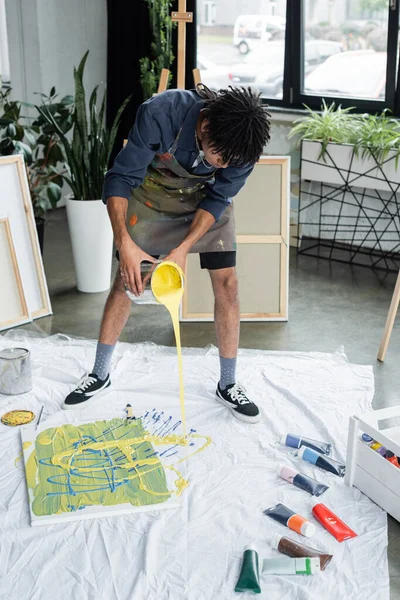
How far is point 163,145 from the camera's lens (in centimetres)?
231

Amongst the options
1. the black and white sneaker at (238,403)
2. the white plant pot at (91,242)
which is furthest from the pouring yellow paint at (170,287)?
the white plant pot at (91,242)

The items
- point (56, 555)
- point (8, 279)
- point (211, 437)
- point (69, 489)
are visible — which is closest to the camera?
point (56, 555)

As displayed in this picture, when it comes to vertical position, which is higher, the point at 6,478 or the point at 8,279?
the point at 8,279

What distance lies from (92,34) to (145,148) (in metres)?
3.46

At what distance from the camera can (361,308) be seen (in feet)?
12.2

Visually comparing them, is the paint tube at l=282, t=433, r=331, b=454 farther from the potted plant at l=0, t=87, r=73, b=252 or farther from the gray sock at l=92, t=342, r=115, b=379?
the potted plant at l=0, t=87, r=73, b=252

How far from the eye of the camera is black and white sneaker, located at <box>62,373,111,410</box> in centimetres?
260

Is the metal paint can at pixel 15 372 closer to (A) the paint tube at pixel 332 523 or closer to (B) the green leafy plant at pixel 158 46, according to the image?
(A) the paint tube at pixel 332 523

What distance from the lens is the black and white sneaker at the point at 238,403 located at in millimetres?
2549

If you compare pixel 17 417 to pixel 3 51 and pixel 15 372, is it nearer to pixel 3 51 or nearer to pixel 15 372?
pixel 15 372

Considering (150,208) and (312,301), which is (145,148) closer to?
(150,208)

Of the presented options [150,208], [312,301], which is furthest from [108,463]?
[312,301]

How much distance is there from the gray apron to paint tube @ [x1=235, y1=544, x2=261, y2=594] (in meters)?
1.06

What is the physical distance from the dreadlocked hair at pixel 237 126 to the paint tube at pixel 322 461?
928mm
